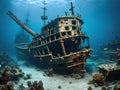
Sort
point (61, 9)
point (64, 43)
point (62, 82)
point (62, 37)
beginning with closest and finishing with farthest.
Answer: point (62, 82), point (62, 37), point (64, 43), point (61, 9)

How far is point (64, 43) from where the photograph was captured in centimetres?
2050

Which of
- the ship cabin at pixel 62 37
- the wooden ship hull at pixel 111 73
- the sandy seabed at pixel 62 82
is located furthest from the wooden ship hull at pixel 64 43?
the wooden ship hull at pixel 111 73

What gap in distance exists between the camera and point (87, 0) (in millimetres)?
56594

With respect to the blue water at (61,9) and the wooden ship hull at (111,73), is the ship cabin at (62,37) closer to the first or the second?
the wooden ship hull at (111,73)

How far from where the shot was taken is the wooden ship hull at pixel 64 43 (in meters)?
18.2

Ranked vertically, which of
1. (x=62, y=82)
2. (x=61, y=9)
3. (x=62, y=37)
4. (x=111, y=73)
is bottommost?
(x=62, y=82)

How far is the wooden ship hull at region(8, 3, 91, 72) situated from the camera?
18188mm

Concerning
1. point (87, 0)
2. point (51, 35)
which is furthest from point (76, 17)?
point (87, 0)

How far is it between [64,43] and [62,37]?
2116 mm

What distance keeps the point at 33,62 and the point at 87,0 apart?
→ 37.7 m

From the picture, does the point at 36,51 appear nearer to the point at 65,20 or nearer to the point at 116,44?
the point at 65,20

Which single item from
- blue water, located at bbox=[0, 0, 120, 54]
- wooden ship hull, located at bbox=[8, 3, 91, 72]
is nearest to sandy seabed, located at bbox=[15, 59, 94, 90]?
wooden ship hull, located at bbox=[8, 3, 91, 72]

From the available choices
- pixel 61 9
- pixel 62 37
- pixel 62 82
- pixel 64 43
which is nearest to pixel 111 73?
pixel 62 82

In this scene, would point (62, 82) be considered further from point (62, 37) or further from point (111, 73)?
point (111, 73)
